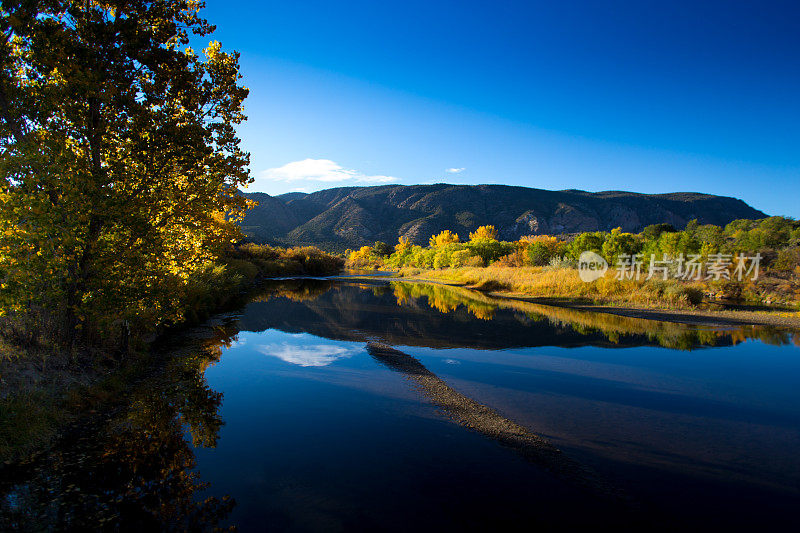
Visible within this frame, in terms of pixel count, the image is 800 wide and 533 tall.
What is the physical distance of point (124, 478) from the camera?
5.61 metres

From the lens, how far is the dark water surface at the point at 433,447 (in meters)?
5.07

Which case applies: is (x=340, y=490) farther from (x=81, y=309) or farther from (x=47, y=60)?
(x=47, y=60)

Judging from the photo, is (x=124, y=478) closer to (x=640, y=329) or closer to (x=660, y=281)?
(x=640, y=329)

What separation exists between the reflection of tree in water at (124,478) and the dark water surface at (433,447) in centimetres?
3

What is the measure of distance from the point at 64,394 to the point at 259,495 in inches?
201

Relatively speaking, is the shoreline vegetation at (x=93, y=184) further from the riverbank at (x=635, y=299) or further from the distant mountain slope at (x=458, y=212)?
the distant mountain slope at (x=458, y=212)

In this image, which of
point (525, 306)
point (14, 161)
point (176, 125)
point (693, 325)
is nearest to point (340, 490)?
point (14, 161)

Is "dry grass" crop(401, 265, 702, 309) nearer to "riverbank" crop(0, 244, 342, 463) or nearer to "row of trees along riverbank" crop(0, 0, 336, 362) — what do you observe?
"row of trees along riverbank" crop(0, 0, 336, 362)

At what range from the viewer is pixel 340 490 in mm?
5605

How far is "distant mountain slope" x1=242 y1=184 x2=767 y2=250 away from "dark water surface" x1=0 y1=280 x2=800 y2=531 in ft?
344

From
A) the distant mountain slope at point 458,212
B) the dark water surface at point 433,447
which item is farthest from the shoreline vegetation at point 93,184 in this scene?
the distant mountain slope at point 458,212

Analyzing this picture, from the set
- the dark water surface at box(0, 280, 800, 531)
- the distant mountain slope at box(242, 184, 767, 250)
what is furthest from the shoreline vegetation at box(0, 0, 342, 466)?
the distant mountain slope at box(242, 184, 767, 250)

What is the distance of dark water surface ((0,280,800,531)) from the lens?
5.07 meters

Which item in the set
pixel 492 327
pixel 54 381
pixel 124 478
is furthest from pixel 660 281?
pixel 54 381
